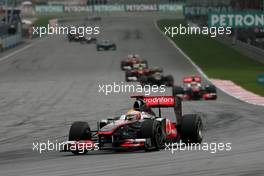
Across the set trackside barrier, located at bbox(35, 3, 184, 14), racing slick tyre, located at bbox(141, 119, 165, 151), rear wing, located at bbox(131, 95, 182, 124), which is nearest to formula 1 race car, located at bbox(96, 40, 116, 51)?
rear wing, located at bbox(131, 95, 182, 124)

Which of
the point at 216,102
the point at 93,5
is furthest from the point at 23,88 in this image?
the point at 93,5

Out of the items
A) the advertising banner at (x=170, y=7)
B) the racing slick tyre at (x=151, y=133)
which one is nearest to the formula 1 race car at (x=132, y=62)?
the racing slick tyre at (x=151, y=133)

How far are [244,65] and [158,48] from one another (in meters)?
23.0

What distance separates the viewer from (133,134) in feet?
62.1

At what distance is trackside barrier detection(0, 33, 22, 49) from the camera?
84.1 m

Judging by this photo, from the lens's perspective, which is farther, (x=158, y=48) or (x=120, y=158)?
(x=158, y=48)

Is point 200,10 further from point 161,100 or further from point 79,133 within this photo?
point 79,133

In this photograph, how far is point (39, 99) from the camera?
37844 mm

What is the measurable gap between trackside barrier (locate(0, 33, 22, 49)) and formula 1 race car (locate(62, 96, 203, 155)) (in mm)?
64194

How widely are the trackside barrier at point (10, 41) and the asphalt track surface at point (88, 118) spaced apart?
10686 mm

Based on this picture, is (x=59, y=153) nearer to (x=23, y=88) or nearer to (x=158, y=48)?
(x=23, y=88)

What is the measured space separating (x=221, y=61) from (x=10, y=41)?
3179cm

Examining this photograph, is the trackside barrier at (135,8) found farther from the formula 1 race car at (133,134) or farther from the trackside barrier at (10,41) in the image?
the formula 1 race car at (133,134)

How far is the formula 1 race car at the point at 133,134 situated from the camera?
728 inches
